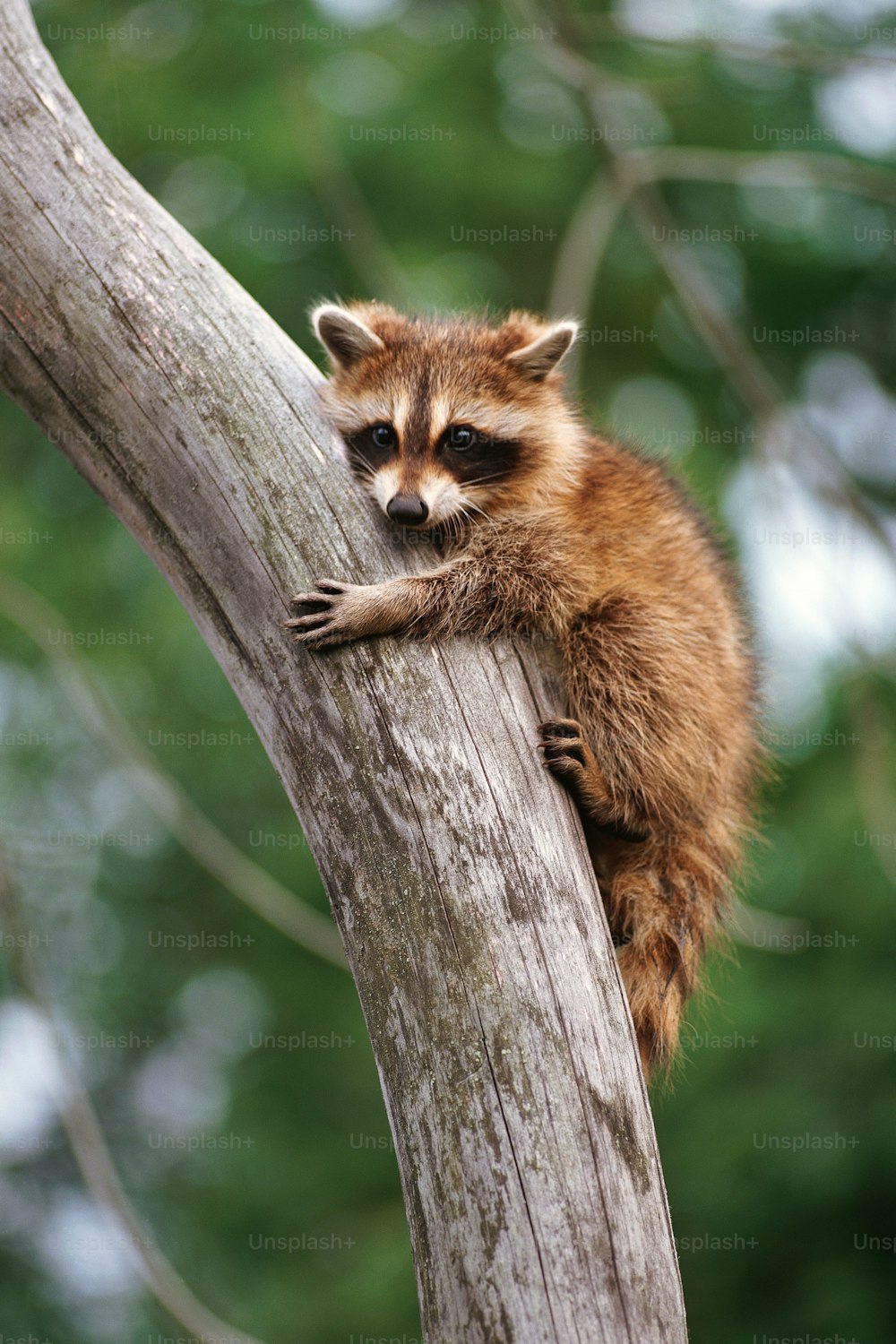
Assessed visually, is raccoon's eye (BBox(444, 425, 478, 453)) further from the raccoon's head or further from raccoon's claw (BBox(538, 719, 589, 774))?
raccoon's claw (BBox(538, 719, 589, 774))

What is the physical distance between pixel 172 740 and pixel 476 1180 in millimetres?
6650

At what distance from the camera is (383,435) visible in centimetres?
412

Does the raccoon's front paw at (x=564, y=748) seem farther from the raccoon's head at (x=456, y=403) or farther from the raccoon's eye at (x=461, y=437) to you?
the raccoon's eye at (x=461, y=437)

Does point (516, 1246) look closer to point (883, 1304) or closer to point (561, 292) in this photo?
point (561, 292)

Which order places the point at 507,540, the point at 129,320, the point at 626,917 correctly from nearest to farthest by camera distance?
1. the point at 129,320
2. the point at 626,917
3. the point at 507,540

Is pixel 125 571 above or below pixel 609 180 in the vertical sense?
above

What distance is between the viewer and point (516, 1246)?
2.55 metres

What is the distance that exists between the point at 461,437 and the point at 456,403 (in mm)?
116

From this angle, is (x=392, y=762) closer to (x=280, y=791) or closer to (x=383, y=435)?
(x=383, y=435)

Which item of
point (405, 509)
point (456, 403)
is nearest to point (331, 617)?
point (405, 509)

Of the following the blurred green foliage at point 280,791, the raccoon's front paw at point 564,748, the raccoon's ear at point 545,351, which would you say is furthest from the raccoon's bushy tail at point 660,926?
the blurred green foliage at point 280,791

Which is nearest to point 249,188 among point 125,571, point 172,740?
point 125,571

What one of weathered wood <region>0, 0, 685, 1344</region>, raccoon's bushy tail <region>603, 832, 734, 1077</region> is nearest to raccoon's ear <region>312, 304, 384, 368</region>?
weathered wood <region>0, 0, 685, 1344</region>

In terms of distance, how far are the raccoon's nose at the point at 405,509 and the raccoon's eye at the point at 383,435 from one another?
0.63 m
